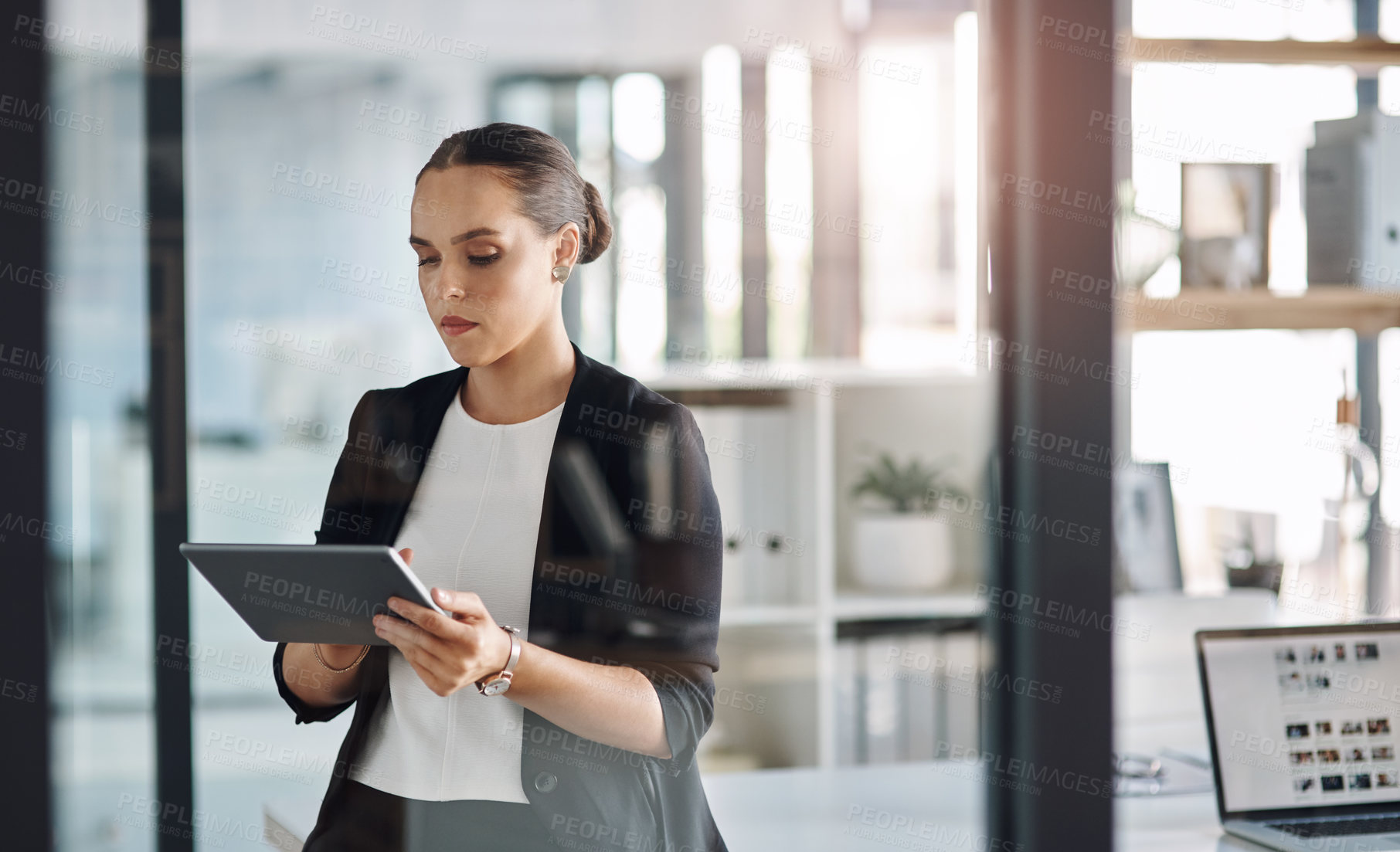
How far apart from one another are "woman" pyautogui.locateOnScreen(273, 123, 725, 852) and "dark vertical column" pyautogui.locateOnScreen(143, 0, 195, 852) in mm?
118

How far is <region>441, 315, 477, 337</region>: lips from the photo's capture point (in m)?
1.11

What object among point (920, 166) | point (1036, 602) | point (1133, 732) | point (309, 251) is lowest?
point (1133, 732)

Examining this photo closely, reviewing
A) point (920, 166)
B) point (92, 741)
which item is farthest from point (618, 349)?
point (92, 741)

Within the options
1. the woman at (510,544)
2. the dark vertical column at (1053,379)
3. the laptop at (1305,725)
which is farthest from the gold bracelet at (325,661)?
the laptop at (1305,725)

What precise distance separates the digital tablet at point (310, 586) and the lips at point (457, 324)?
0.73 feet

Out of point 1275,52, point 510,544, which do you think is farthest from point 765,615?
point 1275,52

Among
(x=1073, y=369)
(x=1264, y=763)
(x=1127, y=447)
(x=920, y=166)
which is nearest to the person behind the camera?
(x=1073, y=369)

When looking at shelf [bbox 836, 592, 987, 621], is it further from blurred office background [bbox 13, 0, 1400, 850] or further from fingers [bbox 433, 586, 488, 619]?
fingers [bbox 433, 586, 488, 619]

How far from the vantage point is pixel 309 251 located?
3.73 ft

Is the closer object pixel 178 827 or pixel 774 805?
pixel 178 827

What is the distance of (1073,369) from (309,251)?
30.4 inches

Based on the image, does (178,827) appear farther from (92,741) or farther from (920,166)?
(920,166)

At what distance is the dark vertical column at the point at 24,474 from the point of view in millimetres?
1100

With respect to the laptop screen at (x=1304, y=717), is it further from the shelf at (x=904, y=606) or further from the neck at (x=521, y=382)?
the neck at (x=521, y=382)
